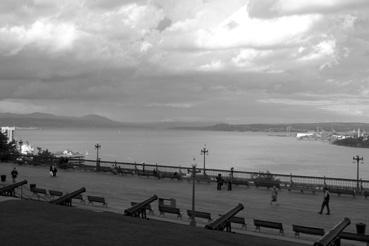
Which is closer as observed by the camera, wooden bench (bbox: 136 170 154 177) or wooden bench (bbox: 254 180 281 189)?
wooden bench (bbox: 254 180 281 189)

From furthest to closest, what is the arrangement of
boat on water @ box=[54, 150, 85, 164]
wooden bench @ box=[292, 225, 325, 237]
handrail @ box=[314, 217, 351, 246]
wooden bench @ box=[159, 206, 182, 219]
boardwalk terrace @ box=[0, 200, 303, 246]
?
1. boat on water @ box=[54, 150, 85, 164]
2. wooden bench @ box=[159, 206, 182, 219]
3. wooden bench @ box=[292, 225, 325, 237]
4. boardwalk terrace @ box=[0, 200, 303, 246]
5. handrail @ box=[314, 217, 351, 246]

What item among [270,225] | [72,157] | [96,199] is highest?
[96,199]

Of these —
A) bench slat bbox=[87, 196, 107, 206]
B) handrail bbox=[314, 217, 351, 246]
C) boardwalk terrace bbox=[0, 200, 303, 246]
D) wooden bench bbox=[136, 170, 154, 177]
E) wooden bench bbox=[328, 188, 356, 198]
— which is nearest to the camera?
handrail bbox=[314, 217, 351, 246]

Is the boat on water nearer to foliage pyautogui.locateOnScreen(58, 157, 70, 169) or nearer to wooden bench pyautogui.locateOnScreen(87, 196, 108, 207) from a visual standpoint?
foliage pyautogui.locateOnScreen(58, 157, 70, 169)

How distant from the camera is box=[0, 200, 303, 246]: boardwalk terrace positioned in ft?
42.8

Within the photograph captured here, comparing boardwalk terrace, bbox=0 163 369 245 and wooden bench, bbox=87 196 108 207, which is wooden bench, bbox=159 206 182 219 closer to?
boardwalk terrace, bbox=0 163 369 245

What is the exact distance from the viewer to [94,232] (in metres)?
14.2

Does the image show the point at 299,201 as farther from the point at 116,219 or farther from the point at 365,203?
the point at 116,219

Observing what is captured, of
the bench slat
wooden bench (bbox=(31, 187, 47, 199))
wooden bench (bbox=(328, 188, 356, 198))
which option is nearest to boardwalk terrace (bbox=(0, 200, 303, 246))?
the bench slat

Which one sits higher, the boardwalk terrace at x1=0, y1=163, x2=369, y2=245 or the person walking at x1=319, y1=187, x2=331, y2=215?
the person walking at x1=319, y1=187, x2=331, y2=215

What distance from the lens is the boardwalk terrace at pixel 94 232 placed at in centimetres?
1305

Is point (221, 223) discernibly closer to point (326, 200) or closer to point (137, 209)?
point (137, 209)

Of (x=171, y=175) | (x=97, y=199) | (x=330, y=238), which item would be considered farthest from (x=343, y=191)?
(x=330, y=238)

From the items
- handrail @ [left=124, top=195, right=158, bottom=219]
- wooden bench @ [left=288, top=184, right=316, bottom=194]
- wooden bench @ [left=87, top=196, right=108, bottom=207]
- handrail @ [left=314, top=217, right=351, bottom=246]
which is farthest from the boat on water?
handrail @ [left=314, top=217, right=351, bottom=246]
